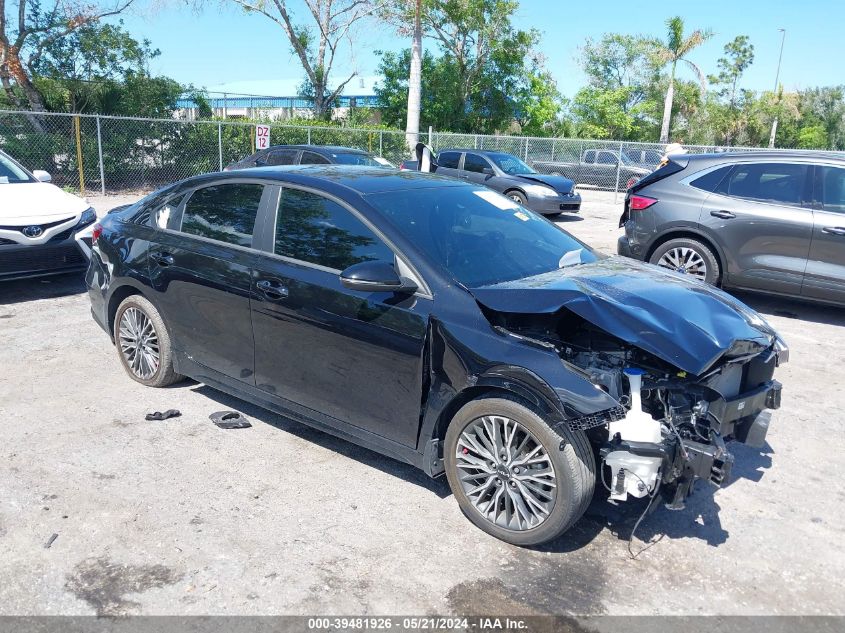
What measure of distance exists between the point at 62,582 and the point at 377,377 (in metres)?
1.70

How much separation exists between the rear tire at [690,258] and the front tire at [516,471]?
5210 millimetres

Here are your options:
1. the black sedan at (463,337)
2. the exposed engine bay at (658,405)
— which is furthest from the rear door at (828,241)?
the exposed engine bay at (658,405)

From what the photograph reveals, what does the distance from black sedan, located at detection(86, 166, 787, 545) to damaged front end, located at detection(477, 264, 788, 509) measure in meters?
0.01

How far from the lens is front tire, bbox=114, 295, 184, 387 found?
5.07 metres

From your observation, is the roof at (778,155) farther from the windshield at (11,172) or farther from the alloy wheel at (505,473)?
the windshield at (11,172)

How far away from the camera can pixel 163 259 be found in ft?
16.1

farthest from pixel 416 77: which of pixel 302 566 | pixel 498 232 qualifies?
pixel 302 566

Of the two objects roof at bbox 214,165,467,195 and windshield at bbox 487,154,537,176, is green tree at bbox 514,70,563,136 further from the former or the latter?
roof at bbox 214,165,467,195

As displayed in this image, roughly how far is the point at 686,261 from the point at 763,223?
90 cm

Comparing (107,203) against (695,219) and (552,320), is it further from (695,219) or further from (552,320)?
(552,320)

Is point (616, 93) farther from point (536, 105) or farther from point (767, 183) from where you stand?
point (767, 183)

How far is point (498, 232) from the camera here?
14.4 ft

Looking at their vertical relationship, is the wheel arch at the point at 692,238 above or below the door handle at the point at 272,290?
below

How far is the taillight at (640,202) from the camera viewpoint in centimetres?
838
